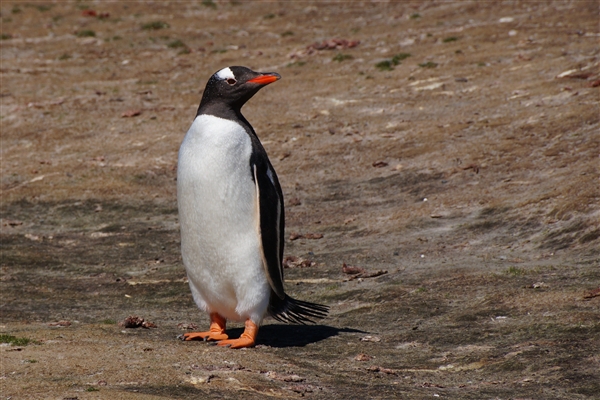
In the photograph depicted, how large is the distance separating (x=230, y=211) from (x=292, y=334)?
168 centimetres

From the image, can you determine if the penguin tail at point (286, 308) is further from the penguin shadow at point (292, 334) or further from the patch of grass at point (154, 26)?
the patch of grass at point (154, 26)

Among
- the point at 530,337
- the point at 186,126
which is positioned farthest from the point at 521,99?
the point at 530,337

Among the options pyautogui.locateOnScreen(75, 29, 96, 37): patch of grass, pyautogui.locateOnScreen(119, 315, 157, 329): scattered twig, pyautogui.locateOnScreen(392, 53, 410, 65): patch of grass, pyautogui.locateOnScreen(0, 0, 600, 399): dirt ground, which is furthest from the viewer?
pyautogui.locateOnScreen(75, 29, 96, 37): patch of grass

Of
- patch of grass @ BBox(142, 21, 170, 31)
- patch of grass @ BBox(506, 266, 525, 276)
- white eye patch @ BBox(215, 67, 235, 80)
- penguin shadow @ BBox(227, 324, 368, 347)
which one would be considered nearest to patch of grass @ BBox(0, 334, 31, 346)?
penguin shadow @ BBox(227, 324, 368, 347)

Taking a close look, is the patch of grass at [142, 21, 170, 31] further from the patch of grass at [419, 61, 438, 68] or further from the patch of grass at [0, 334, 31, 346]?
the patch of grass at [0, 334, 31, 346]

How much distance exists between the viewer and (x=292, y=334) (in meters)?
8.95

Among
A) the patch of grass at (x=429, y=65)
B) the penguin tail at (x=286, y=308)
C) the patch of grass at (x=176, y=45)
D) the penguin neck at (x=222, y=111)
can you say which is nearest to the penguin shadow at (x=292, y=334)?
the penguin tail at (x=286, y=308)

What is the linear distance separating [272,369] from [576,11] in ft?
65.1

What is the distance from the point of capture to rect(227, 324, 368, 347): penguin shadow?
851 centimetres

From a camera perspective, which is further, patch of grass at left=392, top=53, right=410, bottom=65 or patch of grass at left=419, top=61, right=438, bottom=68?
patch of grass at left=392, top=53, right=410, bottom=65

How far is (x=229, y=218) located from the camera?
801 centimetres

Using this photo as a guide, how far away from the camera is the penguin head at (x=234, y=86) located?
26.8 ft

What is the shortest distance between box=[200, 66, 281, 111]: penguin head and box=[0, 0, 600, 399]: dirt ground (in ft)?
7.40

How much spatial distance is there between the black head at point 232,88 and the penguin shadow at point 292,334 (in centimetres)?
225
